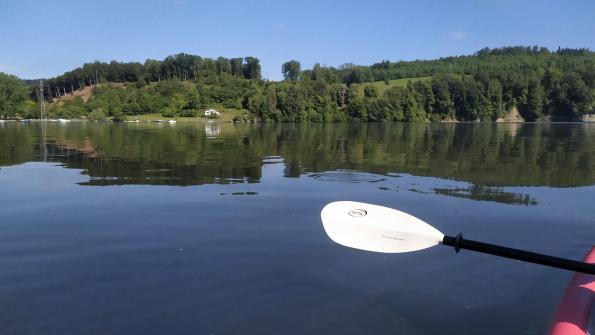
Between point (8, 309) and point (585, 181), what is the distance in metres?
17.6

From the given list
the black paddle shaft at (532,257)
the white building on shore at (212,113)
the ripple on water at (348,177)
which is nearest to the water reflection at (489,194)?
the ripple on water at (348,177)

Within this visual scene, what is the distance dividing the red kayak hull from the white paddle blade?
1.56m

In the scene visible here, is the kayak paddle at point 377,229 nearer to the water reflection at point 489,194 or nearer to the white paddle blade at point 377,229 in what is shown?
the white paddle blade at point 377,229

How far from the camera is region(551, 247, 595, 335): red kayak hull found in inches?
149

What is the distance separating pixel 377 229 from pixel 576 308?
7.73 ft

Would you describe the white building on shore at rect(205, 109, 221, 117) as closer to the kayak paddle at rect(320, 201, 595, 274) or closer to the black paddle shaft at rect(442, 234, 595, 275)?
the kayak paddle at rect(320, 201, 595, 274)

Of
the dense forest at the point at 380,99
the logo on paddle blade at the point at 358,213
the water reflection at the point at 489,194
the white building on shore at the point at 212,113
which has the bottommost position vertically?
the water reflection at the point at 489,194

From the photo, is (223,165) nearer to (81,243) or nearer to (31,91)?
(81,243)

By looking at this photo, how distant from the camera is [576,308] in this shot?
158 inches

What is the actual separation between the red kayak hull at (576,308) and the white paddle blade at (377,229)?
156 cm

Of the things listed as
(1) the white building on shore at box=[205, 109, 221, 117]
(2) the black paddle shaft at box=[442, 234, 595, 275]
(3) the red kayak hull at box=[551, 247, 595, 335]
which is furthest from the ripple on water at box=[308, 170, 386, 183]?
(1) the white building on shore at box=[205, 109, 221, 117]

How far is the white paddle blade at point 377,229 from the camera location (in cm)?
567

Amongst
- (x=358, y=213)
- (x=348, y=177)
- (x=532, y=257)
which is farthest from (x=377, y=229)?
(x=348, y=177)

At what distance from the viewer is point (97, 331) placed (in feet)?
17.0
